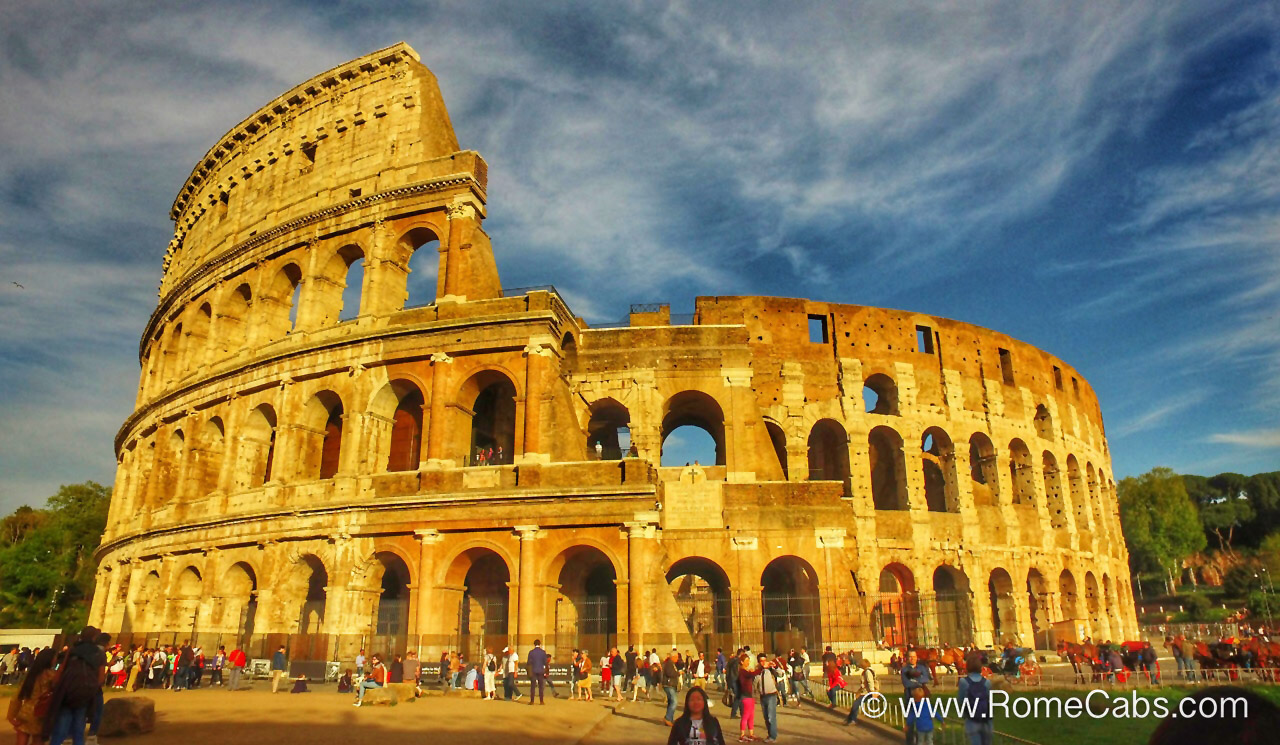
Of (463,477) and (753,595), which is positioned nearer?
(463,477)

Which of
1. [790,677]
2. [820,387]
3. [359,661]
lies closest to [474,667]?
[359,661]

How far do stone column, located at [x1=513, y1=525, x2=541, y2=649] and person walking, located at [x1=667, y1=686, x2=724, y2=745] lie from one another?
42.2 ft

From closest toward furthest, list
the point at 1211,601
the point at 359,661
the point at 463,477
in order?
the point at 359,661
the point at 463,477
the point at 1211,601

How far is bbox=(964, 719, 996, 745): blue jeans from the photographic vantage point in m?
7.26

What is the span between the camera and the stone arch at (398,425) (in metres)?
20.8

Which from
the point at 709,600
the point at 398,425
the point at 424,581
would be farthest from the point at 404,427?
the point at 709,600

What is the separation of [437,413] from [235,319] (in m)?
10.9

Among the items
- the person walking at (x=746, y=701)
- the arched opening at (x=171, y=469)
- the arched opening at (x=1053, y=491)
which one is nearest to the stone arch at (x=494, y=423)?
the arched opening at (x=171, y=469)

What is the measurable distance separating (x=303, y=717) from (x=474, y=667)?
5.34 m

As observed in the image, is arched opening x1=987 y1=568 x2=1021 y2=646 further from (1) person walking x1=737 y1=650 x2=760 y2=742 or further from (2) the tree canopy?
(2) the tree canopy

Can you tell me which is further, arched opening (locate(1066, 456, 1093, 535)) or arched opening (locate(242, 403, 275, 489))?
arched opening (locate(1066, 456, 1093, 535))

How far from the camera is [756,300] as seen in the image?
25.7 m

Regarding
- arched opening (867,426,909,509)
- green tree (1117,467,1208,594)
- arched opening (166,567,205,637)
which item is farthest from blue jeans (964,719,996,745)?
green tree (1117,467,1208,594)

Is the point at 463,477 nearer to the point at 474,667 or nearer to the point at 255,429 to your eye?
the point at 474,667
